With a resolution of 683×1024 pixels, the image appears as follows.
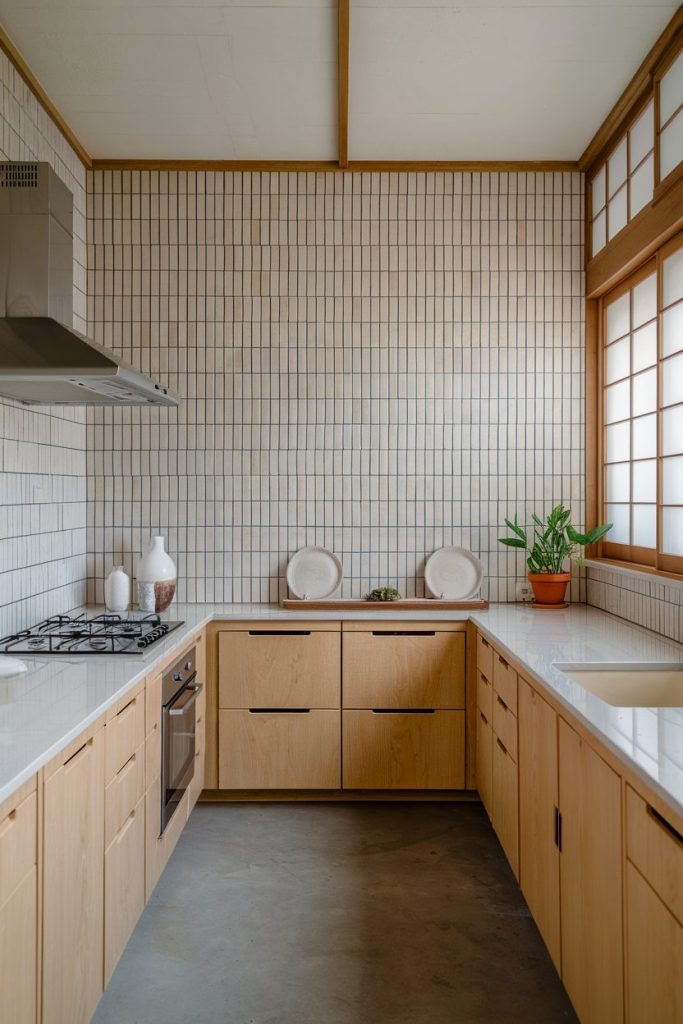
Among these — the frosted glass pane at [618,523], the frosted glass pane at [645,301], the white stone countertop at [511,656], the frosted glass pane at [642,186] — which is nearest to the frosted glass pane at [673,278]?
the frosted glass pane at [645,301]

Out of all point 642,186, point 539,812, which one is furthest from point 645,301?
point 539,812

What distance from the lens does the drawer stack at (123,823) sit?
1.86m

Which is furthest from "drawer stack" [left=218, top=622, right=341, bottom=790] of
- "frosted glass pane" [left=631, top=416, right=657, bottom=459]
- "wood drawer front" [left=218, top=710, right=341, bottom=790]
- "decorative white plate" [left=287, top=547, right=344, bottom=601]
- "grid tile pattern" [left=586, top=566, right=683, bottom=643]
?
"frosted glass pane" [left=631, top=416, right=657, bottom=459]

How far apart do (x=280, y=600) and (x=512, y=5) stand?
98.0 inches

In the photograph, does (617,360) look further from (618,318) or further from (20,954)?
(20,954)

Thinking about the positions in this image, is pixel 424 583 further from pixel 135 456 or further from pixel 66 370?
pixel 66 370

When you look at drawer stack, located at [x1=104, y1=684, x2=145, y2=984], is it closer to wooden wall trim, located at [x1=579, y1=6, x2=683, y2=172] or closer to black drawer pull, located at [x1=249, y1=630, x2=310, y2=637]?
black drawer pull, located at [x1=249, y1=630, x2=310, y2=637]

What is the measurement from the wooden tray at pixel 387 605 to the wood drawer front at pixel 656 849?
1.91 meters

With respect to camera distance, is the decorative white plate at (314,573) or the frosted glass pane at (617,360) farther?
the decorative white plate at (314,573)

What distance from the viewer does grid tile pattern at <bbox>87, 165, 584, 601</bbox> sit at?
11.8ft

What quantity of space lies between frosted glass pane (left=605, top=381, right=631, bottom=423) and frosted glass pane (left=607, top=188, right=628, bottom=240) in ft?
2.11

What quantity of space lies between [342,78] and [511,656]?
2.16 meters

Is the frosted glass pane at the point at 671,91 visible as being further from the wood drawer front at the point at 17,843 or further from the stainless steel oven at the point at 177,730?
the wood drawer front at the point at 17,843

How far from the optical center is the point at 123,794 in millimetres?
1997
